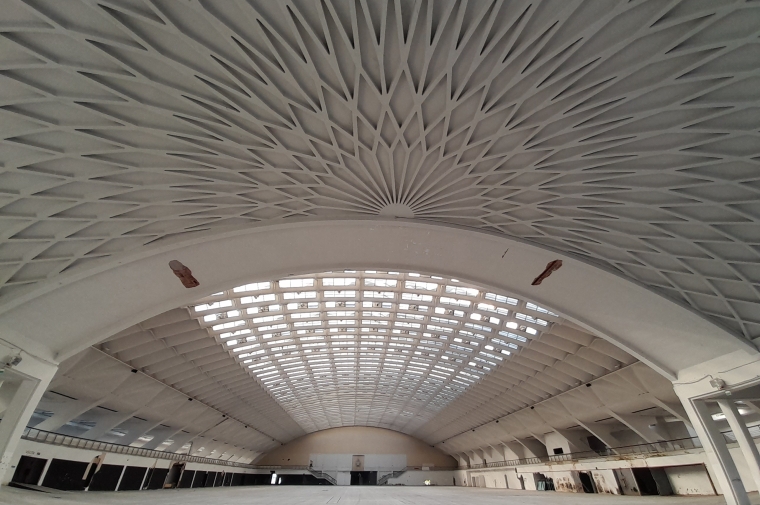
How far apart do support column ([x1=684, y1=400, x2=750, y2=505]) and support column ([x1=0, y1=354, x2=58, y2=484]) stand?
1440 inches

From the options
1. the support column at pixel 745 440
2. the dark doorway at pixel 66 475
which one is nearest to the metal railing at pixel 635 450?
the support column at pixel 745 440

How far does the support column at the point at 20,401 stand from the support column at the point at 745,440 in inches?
1474

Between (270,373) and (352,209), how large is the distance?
38.4m

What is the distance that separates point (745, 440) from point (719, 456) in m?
1.58

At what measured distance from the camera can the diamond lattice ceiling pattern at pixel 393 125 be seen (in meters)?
9.56

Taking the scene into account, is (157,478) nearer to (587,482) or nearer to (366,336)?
(366,336)

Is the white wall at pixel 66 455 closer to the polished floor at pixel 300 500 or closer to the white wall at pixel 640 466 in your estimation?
the polished floor at pixel 300 500

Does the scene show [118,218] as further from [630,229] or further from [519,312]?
[519,312]

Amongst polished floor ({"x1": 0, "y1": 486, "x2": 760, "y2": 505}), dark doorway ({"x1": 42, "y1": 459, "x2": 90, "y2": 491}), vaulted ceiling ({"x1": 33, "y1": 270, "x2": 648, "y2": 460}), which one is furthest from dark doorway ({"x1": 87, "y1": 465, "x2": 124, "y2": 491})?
polished floor ({"x1": 0, "y1": 486, "x2": 760, "y2": 505})

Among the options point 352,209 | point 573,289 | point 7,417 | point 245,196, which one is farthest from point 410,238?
point 7,417

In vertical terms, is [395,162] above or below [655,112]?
above

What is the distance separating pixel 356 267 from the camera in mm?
23094

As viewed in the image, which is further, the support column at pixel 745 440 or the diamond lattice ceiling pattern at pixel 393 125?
the support column at pixel 745 440

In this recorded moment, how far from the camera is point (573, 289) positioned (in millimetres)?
21609
